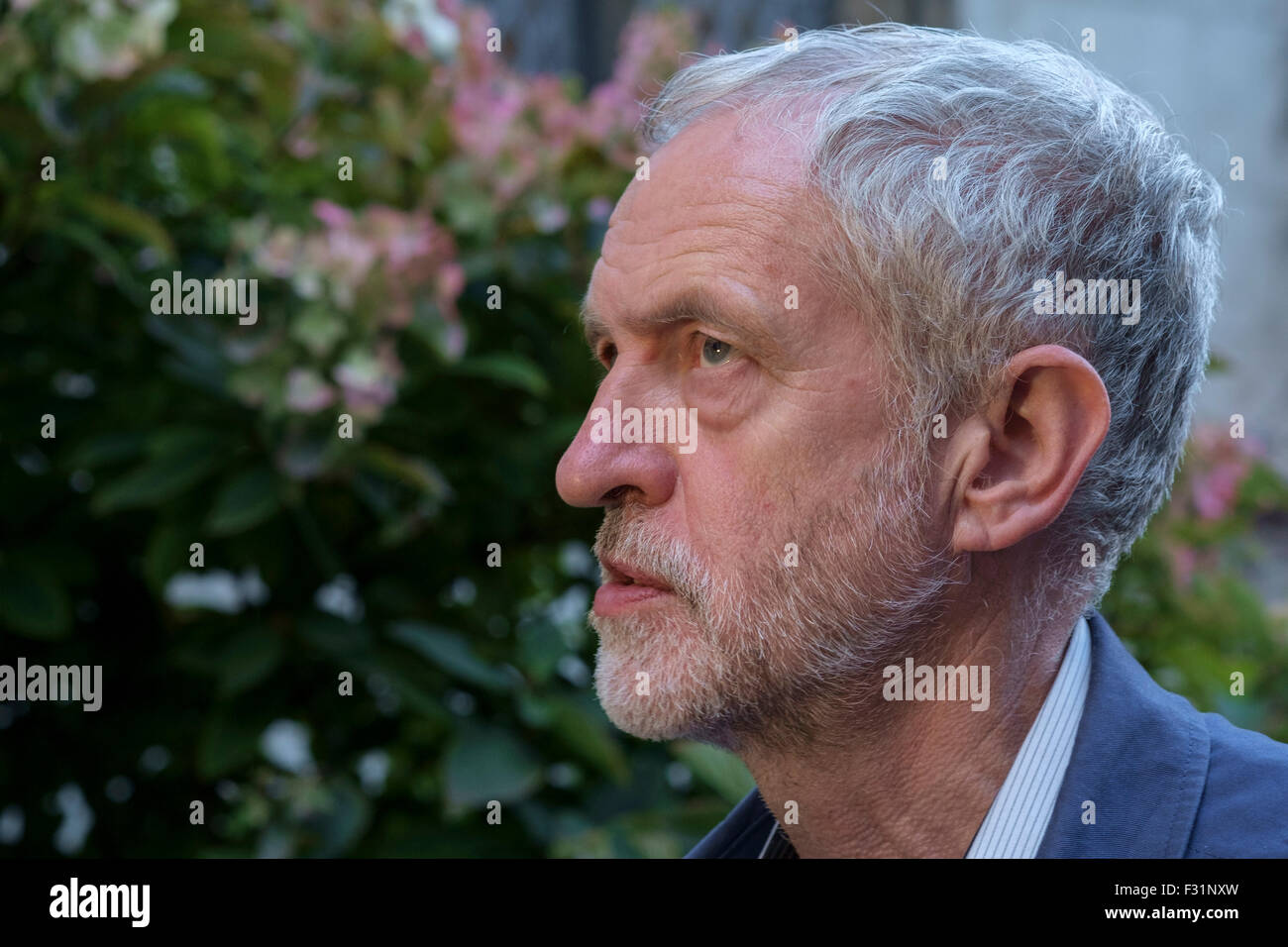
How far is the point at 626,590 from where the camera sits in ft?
3.28

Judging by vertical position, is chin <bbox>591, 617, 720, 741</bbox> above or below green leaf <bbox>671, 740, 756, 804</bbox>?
above

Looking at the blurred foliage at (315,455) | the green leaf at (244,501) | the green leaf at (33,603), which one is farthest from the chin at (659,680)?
the green leaf at (33,603)

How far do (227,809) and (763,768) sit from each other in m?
1.11

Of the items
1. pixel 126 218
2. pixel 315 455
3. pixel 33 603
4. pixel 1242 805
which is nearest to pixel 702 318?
pixel 1242 805

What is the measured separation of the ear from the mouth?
0.76 ft

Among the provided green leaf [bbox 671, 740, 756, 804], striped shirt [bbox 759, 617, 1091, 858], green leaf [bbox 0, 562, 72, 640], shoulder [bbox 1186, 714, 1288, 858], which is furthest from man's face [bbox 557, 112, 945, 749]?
green leaf [bbox 0, 562, 72, 640]

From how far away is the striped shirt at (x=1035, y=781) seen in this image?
972 millimetres

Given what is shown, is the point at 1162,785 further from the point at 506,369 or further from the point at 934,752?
the point at 506,369

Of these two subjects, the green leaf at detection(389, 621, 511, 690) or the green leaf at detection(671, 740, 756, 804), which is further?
the green leaf at detection(389, 621, 511, 690)

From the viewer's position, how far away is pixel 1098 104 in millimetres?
976

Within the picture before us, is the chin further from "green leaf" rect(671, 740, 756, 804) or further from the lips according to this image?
"green leaf" rect(671, 740, 756, 804)

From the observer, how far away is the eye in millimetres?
970
